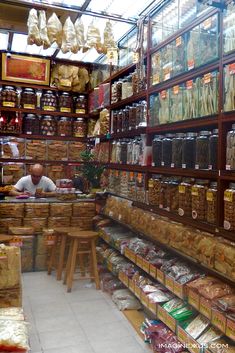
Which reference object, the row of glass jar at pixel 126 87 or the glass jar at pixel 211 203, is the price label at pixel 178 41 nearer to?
the row of glass jar at pixel 126 87

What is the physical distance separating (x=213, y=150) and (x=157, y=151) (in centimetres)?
88

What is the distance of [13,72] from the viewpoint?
5.51m

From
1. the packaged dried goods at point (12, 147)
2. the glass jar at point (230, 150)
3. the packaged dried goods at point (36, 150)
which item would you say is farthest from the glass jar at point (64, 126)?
the glass jar at point (230, 150)

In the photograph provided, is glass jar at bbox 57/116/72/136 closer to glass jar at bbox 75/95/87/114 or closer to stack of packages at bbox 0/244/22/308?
glass jar at bbox 75/95/87/114

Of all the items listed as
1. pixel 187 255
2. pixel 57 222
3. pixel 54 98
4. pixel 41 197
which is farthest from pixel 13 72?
pixel 187 255

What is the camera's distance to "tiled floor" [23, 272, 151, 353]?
2.71 metres

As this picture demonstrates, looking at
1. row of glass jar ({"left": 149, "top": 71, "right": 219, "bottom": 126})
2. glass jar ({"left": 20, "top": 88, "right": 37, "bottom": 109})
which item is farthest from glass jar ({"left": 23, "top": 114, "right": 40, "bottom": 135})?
row of glass jar ({"left": 149, "top": 71, "right": 219, "bottom": 126})

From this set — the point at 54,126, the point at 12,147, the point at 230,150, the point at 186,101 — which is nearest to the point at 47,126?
the point at 54,126

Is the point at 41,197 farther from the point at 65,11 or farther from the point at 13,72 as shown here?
the point at 65,11

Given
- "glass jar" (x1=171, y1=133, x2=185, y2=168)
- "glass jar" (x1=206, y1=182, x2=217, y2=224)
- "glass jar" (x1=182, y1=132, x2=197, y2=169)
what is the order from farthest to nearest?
1. "glass jar" (x1=171, y1=133, x2=185, y2=168)
2. "glass jar" (x1=182, y1=132, x2=197, y2=169)
3. "glass jar" (x1=206, y1=182, x2=217, y2=224)

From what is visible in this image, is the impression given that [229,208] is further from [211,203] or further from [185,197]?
[185,197]

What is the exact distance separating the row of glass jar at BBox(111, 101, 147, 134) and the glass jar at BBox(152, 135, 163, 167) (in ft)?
1.08

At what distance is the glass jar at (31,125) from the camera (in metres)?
5.59

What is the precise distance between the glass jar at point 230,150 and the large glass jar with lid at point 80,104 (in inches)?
156
